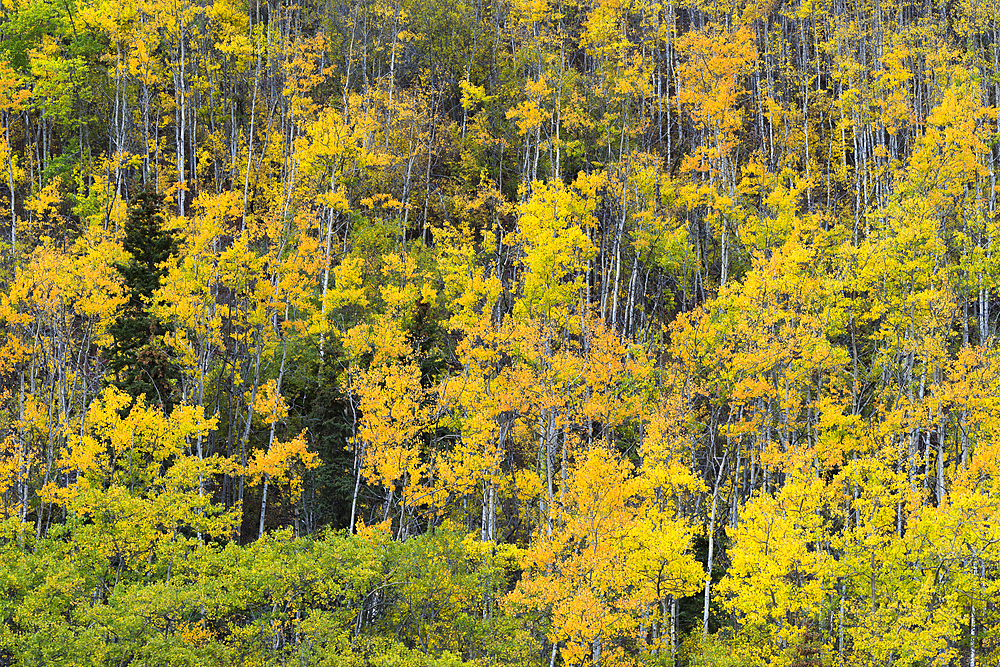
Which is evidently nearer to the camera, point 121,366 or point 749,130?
point 121,366

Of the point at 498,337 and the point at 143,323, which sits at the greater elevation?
the point at 143,323

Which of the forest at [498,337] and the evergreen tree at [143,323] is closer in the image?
the forest at [498,337]

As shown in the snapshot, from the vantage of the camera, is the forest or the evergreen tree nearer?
the forest

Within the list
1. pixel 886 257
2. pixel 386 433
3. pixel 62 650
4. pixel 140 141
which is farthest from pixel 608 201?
pixel 62 650

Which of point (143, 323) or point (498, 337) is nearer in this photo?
point (143, 323)

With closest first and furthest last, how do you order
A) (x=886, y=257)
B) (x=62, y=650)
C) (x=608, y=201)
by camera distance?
1. (x=62, y=650)
2. (x=886, y=257)
3. (x=608, y=201)

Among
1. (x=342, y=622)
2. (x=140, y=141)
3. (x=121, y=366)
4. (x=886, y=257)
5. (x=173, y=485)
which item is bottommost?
(x=342, y=622)

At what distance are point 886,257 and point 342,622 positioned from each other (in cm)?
2045

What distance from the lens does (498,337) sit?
28625mm

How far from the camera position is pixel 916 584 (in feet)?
71.2

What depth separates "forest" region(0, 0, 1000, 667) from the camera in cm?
2153

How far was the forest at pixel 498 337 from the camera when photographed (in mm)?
21531

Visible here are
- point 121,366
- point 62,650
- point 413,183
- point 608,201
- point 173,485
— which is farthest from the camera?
point 413,183

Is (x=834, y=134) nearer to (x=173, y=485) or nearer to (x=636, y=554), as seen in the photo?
(x=636, y=554)
